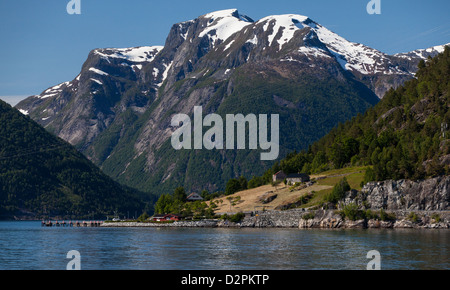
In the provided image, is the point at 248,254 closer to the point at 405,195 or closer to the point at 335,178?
the point at 405,195

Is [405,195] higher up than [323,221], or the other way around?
[405,195]

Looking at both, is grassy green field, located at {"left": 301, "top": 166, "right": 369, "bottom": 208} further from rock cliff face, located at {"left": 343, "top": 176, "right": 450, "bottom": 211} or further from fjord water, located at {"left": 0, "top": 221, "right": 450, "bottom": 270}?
fjord water, located at {"left": 0, "top": 221, "right": 450, "bottom": 270}

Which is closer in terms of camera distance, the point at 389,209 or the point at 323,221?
the point at 389,209

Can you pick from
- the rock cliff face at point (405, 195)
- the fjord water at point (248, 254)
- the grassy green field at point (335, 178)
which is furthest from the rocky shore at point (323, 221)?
the fjord water at point (248, 254)

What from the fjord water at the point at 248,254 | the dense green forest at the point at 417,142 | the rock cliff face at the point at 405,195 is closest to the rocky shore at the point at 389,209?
the rock cliff face at the point at 405,195

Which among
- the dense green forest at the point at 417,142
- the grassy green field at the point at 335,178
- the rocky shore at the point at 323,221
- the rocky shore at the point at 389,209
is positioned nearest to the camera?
the rocky shore at the point at 323,221

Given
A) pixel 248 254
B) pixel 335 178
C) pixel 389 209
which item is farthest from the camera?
pixel 335 178

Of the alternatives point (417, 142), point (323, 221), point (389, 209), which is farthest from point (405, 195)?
point (417, 142)

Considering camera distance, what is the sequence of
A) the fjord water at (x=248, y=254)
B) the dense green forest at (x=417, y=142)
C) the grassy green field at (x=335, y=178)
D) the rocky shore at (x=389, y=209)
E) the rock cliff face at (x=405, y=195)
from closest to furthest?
the fjord water at (x=248, y=254) < the rocky shore at (x=389, y=209) < the rock cliff face at (x=405, y=195) < the dense green forest at (x=417, y=142) < the grassy green field at (x=335, y=178)

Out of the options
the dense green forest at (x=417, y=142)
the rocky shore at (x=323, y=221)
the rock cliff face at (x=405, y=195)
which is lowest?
the rocky shore at (x=323, y=221)

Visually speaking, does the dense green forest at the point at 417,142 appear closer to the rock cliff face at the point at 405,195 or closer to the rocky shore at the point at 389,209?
the rock cliff face at the point at 405,195

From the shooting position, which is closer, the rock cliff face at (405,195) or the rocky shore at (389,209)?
the rocky shore at (389,209)

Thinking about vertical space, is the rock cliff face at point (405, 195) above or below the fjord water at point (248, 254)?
above
